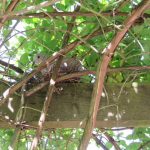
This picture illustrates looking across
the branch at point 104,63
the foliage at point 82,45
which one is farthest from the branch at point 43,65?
the branch at point 104,63

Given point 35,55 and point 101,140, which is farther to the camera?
point 101,140

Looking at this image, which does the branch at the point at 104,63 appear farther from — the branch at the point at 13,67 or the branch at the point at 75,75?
the branch at the point at 13,67

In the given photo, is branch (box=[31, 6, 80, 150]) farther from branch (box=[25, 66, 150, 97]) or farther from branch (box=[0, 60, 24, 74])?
branch (box=[0, 60, 24, 74])

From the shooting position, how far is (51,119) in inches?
53.2

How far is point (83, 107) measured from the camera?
1368 mm

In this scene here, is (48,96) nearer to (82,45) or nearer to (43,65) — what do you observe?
(43,65)

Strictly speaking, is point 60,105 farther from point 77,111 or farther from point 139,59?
point 139,59

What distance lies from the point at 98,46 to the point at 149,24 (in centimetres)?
20

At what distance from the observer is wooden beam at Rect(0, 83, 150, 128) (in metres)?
1.35

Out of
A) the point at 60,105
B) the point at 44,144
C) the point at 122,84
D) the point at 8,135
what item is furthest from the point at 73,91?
the point at 8,135

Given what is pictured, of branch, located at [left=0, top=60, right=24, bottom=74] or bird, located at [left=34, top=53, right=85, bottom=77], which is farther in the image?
branch, located at [left=0, top=60, right=24, bottom=74]

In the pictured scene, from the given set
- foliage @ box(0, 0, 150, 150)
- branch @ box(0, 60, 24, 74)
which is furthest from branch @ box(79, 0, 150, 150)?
branch @ box(0, 60, 24, 74)

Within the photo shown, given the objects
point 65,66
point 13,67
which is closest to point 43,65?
point 65,66

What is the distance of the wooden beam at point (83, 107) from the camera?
1.35 metres
